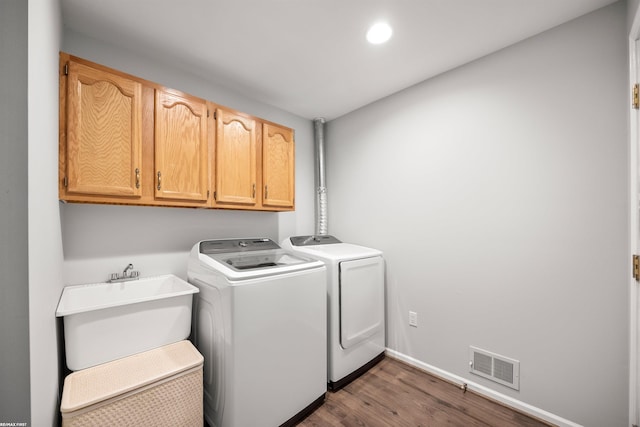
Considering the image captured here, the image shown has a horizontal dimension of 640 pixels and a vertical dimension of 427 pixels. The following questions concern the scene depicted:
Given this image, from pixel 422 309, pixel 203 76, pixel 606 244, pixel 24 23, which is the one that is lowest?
pixel 422 309

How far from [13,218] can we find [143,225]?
120cm

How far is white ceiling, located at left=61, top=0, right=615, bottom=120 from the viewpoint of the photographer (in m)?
1.51

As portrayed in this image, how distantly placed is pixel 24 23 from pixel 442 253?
8.54ft

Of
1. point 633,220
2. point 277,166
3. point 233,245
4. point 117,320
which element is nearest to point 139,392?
point 117,320

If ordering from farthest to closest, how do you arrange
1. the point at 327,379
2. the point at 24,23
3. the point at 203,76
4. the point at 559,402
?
the point at 203,76
the point at 327,379
the point at 559,402
the point at 24,23

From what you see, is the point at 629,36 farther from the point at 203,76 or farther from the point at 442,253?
the point at 203,76

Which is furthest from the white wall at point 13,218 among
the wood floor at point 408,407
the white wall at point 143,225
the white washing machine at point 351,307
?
the white washing machine at point 351,307

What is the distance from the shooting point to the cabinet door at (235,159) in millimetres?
2033

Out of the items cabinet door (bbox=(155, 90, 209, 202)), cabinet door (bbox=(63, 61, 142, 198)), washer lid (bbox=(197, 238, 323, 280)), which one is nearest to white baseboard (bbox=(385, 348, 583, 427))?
washer lid (bbox=(197, 238, 323, 280))

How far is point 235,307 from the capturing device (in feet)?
4.68

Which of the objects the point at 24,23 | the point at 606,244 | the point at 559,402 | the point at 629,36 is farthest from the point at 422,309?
the point at 24,23

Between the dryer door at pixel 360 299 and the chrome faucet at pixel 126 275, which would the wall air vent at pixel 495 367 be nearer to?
the dryer door at pixel 360 299

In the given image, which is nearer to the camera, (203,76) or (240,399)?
(240,399)

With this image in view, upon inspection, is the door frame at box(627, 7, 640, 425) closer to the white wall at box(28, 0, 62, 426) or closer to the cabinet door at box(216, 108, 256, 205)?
the cabinet door at box(216, 108, 256, 205)
